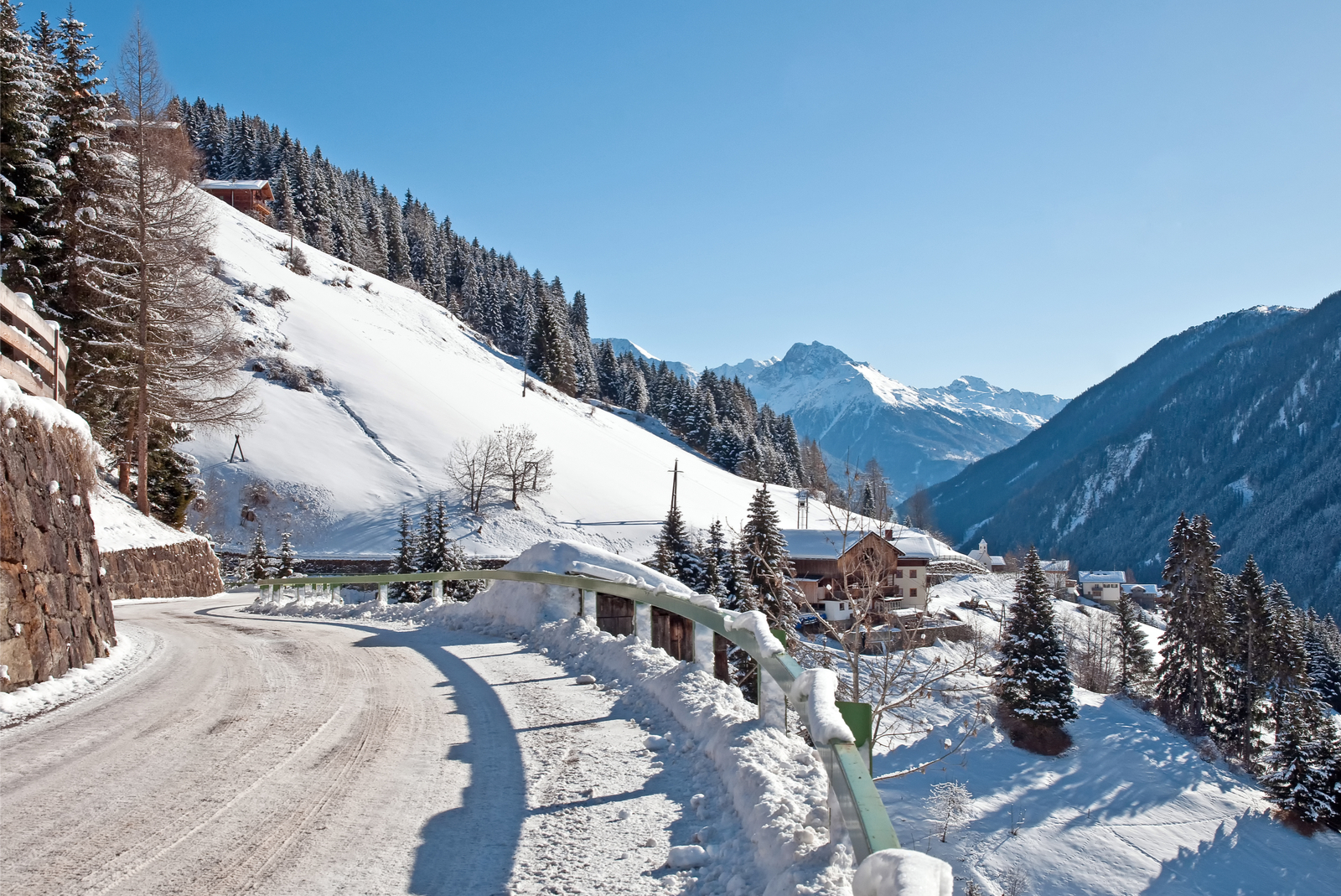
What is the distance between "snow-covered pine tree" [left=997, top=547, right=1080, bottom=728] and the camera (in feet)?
121

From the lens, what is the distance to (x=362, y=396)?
216 feet

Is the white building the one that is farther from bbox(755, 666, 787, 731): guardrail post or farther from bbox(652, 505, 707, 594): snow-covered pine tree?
bbox(755, 666, 787, 731): guardrail post

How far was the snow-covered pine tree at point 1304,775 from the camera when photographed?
102 ft

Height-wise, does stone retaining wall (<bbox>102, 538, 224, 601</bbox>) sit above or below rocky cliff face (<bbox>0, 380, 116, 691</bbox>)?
below

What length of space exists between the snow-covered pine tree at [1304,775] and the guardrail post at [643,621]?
35783 millimetres

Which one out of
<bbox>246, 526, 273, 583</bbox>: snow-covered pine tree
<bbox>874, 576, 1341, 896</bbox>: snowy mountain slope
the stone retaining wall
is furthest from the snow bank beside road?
<bbox>246, 526, 273, 583</bbox>: snow-covered pine tree

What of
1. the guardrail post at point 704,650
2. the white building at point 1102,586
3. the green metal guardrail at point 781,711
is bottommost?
the white building at point 1102,586

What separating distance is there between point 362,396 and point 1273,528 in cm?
17354

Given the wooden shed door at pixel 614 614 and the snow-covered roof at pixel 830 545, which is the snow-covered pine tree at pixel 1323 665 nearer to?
the snow-covered roof at pixel 830 545

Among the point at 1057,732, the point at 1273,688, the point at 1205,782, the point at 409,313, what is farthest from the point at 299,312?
the point at 1273,688

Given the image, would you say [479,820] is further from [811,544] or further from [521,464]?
[811,544]

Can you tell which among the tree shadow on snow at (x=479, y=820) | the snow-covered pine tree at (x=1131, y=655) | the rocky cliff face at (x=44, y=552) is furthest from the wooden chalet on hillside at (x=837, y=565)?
the tree shadow on snow at (x=479, y=820)

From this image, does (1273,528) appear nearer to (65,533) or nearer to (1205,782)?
(1205,782)

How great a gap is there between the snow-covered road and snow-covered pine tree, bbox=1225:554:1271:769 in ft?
167
